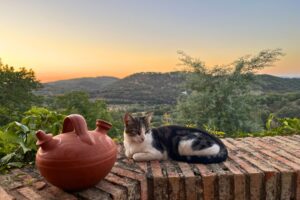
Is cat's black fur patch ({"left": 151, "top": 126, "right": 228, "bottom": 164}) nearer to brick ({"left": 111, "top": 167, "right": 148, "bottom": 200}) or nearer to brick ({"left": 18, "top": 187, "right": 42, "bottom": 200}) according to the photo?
brick ({"left": 111, "top": 167, "right": 148, "bottom": 200})

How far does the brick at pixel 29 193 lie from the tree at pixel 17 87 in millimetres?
12148

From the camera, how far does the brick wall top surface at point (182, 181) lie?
6.30ft

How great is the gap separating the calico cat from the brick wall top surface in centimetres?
6

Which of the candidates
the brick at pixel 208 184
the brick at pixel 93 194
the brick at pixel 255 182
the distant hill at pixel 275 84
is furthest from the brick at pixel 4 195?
the distant hill at pixel 275 84

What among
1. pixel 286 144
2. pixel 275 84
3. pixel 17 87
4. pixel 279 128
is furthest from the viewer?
pixel 17 87

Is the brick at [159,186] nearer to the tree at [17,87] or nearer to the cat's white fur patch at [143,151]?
the cat's white fur patch at [143,151]

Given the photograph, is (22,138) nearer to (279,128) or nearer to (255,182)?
(255,182)

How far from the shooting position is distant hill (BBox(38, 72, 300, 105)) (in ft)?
29.7

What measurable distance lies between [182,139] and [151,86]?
271 inches

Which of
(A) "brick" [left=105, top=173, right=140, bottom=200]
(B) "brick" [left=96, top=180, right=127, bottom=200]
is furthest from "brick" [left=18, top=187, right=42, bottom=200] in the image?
(A) "brick" [left=105, top=173, right=140, bottom=200]

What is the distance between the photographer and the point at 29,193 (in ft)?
6.04

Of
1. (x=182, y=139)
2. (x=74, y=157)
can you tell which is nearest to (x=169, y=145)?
(x=182, y=139)

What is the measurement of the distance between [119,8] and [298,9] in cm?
320

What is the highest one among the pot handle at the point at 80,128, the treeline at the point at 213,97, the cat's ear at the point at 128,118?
the pot handle at the point at 80,128
